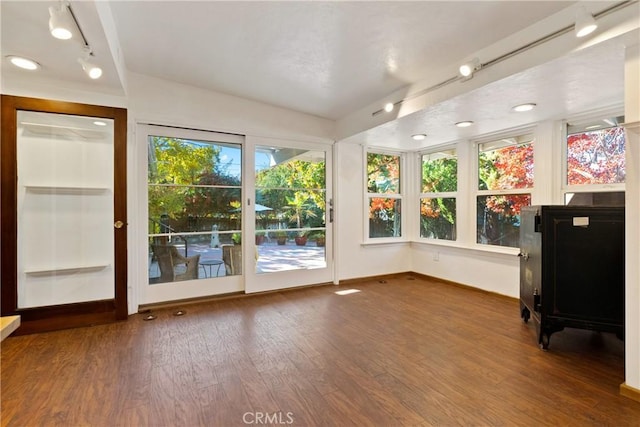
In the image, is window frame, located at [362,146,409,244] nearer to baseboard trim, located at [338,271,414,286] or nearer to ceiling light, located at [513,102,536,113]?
baseboard trim, located at [338,271,414,286]

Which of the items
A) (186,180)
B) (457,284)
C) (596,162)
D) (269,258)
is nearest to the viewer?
(596,162)

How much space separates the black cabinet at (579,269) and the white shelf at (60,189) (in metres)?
4.11

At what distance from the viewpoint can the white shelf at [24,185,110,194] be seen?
282 cm

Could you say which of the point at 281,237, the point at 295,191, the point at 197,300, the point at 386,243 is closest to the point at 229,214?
the point at 281,237

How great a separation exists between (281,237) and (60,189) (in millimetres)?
2425

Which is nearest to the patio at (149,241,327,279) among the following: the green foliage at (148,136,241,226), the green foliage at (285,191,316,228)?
the green foliage at (285,191,316,228)

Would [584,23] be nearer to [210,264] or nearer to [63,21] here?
[63,21]

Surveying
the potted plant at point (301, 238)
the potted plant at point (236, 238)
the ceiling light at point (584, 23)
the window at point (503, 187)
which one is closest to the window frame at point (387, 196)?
the potted plant at point (301, 238)

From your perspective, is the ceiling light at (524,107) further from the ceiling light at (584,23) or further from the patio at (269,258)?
the patio at (269,258)

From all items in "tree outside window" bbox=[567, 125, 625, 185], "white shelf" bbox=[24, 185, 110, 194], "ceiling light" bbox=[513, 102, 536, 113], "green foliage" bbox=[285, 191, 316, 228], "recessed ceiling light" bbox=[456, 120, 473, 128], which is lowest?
"green foliage" bbox=[285, 191, 316, 228]

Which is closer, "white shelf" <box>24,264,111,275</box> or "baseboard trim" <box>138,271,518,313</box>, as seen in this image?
"white shelf" <box>24,264,111,275</box>

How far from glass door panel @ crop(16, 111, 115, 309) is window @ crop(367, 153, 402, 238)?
3.49 m

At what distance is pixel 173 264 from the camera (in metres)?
3.53

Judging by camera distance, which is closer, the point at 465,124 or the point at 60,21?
the point at 60,21
